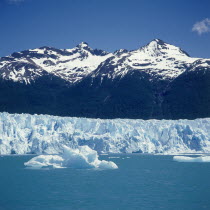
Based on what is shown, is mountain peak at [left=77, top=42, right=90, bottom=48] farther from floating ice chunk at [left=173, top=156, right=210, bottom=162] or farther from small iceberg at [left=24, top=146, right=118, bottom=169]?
small iceberg at [left=24, top=146, right=118, bottom=169]

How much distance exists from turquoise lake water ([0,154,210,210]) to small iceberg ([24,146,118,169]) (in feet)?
5.58

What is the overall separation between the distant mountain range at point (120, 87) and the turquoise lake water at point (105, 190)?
5102 cm

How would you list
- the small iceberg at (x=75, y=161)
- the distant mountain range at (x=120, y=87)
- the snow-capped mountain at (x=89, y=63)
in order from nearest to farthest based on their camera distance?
the small iceberg at (x=75, y=161), the distant mountain range at (x=120, y=87), the snow-capped mountain at (x=89, y=63)

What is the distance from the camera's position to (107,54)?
157 m

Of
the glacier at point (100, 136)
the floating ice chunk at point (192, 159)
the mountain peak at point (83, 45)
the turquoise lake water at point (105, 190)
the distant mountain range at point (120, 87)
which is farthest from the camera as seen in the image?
the mountain peak at point (83, 45)

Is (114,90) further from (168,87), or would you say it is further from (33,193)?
(33,193)

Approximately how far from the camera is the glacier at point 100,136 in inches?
1526

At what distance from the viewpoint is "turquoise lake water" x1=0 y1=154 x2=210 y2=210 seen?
14789mm

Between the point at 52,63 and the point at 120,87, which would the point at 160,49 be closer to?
the point at 120,87

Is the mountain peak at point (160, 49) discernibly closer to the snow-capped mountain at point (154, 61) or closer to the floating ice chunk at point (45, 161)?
the snow-capped mountain at point (154, 61)

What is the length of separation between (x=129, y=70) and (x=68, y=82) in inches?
747

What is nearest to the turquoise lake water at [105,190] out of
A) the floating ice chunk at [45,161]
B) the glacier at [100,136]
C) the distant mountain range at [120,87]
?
the floating ice chunk at [45,161]

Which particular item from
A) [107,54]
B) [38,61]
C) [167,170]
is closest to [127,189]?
[167,170]

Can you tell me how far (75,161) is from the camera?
89.1 ft
